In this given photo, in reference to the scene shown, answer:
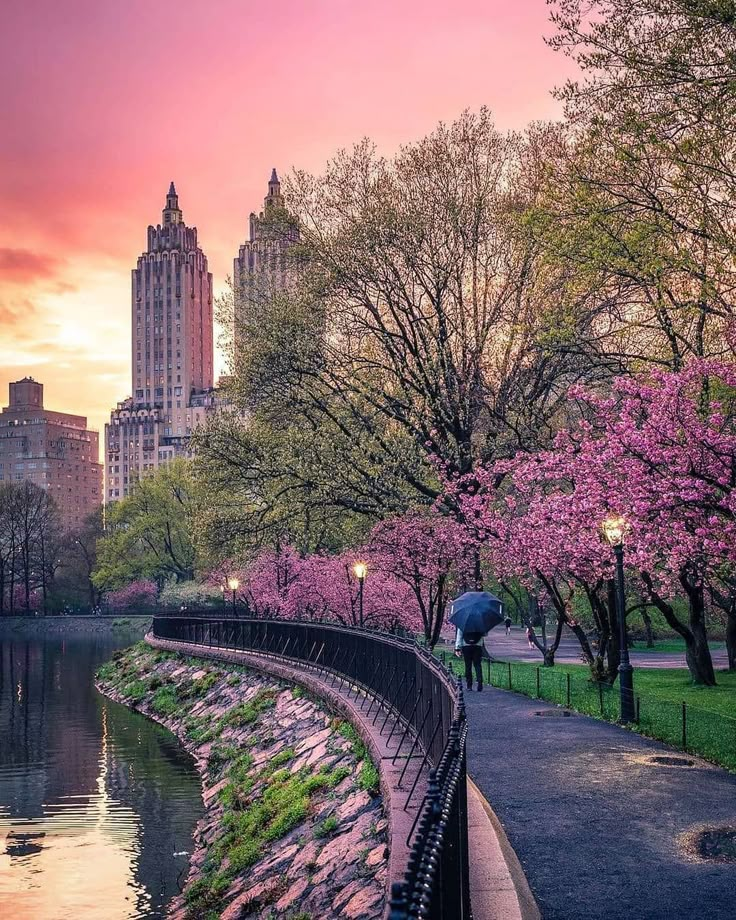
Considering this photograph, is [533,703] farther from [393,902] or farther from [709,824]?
[393,902]

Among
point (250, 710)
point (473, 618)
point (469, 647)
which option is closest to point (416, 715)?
point (473, 618)

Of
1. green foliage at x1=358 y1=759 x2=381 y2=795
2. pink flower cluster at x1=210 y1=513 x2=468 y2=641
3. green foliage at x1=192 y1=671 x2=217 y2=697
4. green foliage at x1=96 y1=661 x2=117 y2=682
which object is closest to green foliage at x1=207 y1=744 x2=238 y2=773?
green foliage at x1=192 y1=671 x2=217 y2=697

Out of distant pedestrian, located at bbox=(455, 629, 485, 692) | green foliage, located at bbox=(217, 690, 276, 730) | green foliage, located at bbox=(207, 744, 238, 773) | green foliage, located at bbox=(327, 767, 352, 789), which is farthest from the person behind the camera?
green foliage, located at bbox=(217, 690, 276, 730)

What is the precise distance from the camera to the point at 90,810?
73.5 ft

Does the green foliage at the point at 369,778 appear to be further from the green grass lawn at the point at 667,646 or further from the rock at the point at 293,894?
the green grass lawn at the point at 667,646

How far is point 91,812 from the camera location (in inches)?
875

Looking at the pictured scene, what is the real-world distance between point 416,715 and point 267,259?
77.1 ft

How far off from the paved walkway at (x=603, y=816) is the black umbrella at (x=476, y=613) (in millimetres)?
4440

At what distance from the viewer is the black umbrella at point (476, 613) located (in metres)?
24.3

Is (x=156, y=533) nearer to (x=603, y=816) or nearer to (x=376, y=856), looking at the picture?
(x=376, y=856)

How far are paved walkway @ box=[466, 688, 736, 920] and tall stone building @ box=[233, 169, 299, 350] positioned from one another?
20562mm

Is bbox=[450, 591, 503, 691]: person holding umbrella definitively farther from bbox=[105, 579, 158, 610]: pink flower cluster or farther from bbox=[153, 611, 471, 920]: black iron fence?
bbox=[105, 579, 158, 610]: pink flower cluster

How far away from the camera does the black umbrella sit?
24297 millimetres

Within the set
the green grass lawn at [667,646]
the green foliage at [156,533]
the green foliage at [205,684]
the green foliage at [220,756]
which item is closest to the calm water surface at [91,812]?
the green foliage at [220,756]
